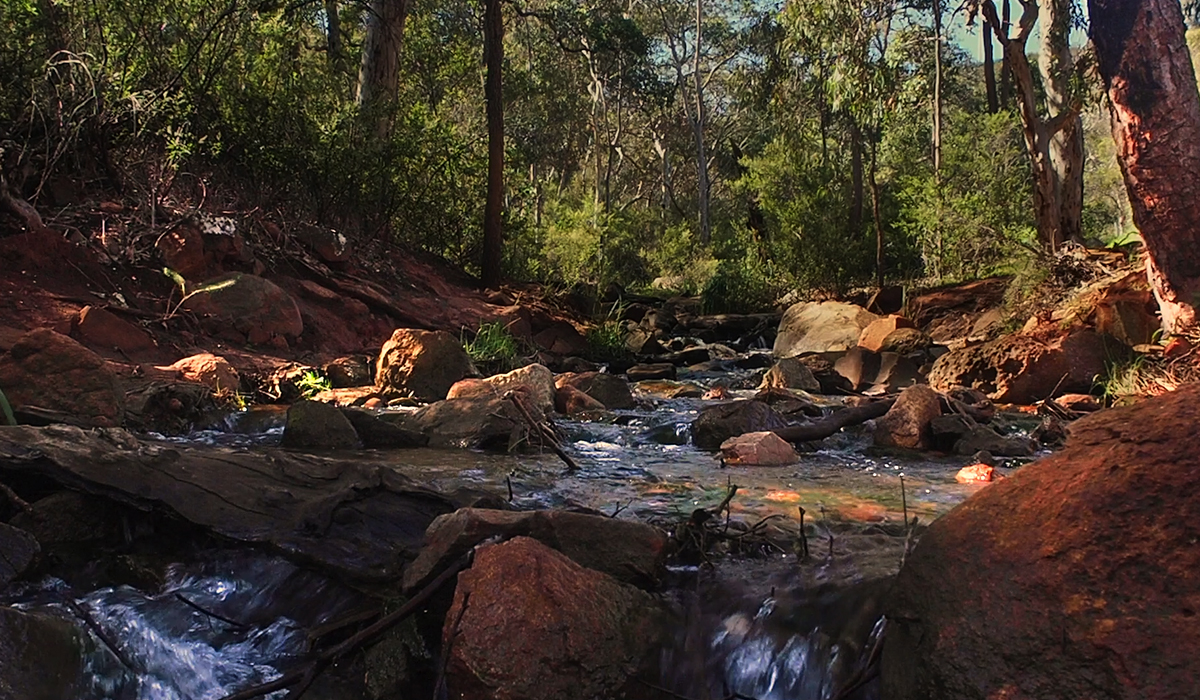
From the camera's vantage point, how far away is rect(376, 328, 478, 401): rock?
8.55 m

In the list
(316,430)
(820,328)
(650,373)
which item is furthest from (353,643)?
(820,328)

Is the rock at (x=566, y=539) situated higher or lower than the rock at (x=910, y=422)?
higher

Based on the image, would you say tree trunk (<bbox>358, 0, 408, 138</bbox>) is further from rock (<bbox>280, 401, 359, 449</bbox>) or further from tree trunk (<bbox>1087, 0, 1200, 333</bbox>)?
tree trunk (<bbox>1087, 0, 1200, 333</bbox>)

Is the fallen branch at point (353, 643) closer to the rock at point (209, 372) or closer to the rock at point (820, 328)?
the rock at point (209, 372)

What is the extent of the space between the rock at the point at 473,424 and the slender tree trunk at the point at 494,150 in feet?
27.6

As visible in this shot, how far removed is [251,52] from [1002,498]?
13546mm

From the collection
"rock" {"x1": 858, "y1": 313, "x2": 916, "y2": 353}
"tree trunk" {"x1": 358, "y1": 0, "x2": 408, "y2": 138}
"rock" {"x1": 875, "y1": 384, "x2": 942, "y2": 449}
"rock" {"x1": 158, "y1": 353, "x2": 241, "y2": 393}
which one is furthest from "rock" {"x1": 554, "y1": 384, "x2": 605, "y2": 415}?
"tree trunk" {"x1": 358, "y1": 0, "x2": 408, "y2": 138}

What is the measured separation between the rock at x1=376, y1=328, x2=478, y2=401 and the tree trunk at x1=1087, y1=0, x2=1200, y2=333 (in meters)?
6.09

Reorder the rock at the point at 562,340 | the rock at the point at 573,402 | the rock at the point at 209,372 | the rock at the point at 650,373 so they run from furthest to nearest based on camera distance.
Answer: the rock at the point at 562,340
the rock at the point at 650,373
the rock at the point at 573,402
the rock at the point at 209,372

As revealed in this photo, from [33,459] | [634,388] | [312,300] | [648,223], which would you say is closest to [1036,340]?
[634,388]

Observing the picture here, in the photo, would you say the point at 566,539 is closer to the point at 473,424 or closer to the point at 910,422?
the point at 473,424

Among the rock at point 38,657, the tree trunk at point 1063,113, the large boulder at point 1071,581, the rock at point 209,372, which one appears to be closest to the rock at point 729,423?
the rock at point 209,372

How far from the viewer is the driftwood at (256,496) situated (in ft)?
10.9

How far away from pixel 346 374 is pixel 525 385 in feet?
7.33
